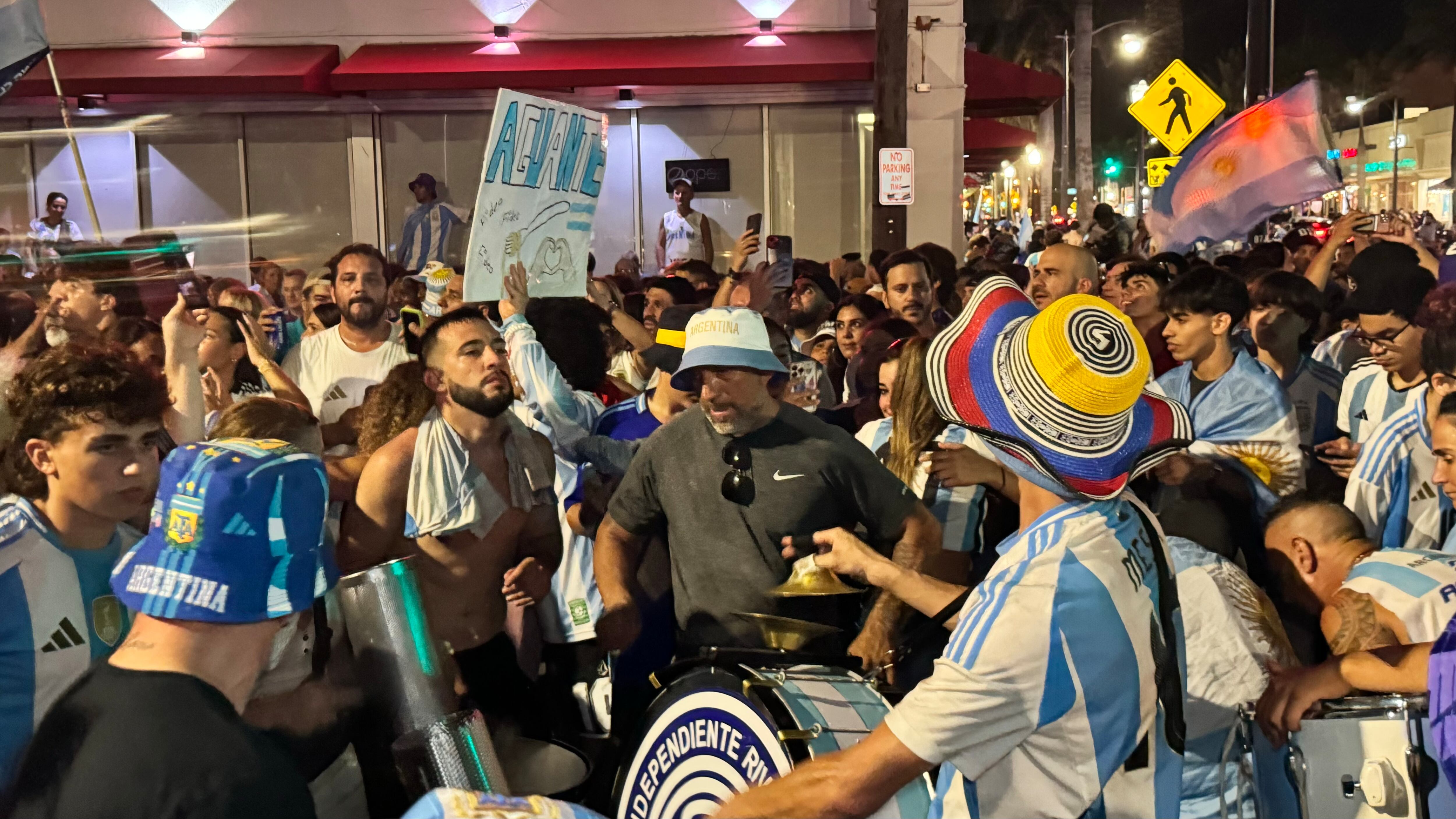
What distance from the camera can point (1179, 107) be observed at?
1149cm

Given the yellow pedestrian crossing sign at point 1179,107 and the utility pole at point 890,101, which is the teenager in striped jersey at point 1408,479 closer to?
the yellow pedestrian crossing sign at point 1179,107

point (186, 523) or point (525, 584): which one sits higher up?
point (186, 523)

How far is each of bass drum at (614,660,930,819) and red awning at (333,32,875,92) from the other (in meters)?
14.3

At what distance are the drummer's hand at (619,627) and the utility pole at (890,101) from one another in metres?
10.4

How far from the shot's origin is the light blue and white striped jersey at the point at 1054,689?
8.03 feet

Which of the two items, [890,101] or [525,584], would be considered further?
[890,101]

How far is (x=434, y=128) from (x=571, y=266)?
535 inches

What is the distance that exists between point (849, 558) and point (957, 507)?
148 cm

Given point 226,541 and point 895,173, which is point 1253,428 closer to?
point 226,541

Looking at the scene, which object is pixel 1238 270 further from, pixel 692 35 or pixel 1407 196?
pixel 1407 196

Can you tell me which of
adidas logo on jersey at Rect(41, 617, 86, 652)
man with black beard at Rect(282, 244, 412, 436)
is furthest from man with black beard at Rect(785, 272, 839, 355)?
adidas logo on jersey at Rect(41, 617, 86, 652)

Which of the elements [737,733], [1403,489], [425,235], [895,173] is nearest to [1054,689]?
[737,733]

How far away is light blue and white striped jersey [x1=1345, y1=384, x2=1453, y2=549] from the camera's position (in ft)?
15.6

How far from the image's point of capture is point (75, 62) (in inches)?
709
